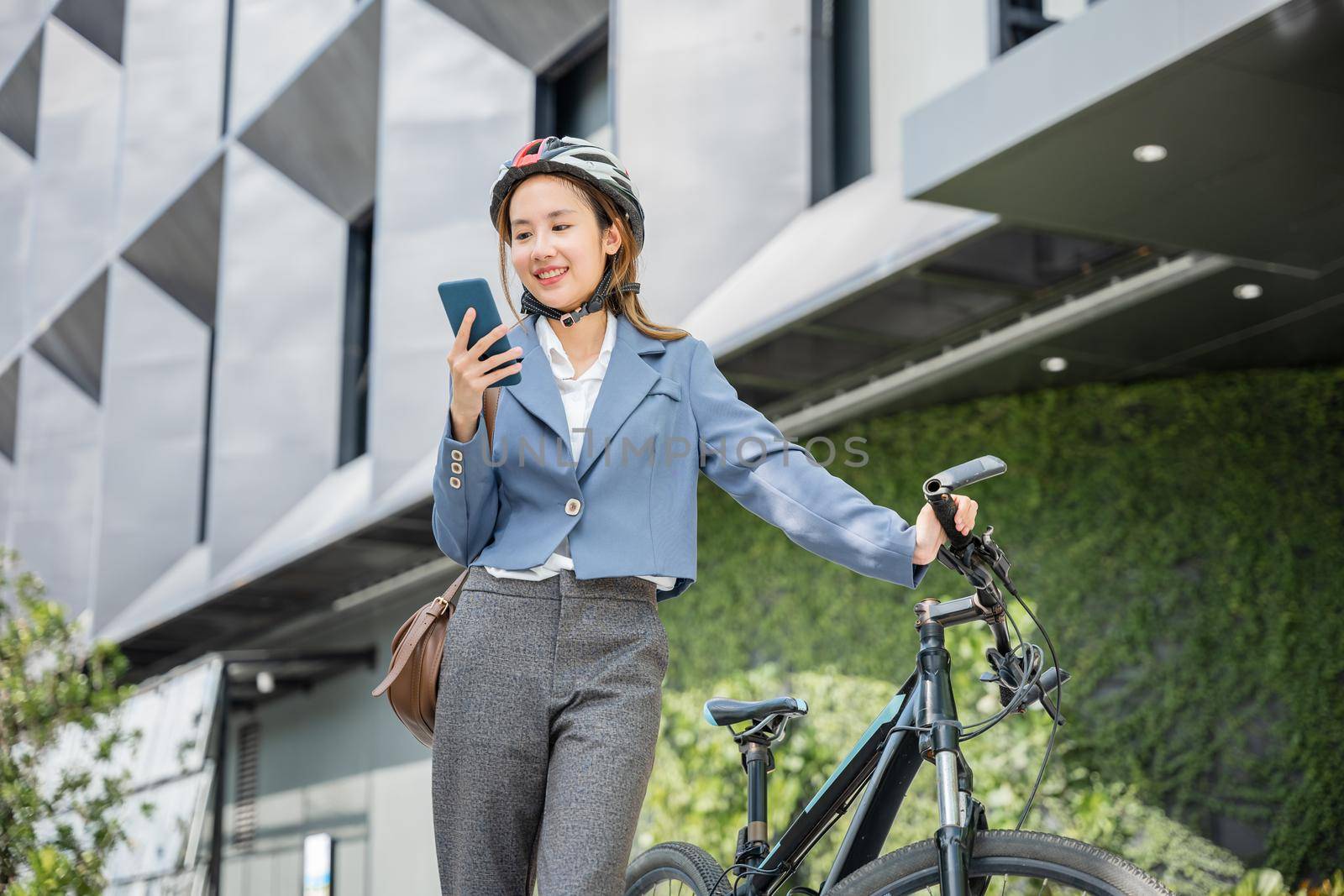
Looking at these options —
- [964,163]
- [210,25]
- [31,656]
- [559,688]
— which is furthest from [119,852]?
[559,688]

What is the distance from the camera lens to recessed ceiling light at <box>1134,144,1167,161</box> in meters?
5.40

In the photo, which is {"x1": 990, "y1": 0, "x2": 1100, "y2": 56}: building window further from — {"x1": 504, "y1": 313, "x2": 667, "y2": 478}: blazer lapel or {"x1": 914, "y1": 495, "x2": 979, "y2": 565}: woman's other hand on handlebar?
{"x1": 914, "y1": 495, "x2": 979, "y2": 565}: woman's other hand on handlebar

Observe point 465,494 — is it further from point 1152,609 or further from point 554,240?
point 1152,609

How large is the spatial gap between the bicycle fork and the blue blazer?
168 mm

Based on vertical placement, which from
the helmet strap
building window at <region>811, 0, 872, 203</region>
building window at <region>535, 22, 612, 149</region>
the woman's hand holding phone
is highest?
building window at <region>535, 22, 612, 149</region>

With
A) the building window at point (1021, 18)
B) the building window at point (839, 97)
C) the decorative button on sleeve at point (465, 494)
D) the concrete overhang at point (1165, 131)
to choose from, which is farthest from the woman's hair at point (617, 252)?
the building window at point (839, 97)

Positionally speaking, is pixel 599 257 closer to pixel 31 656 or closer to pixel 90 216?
pixel 31 656

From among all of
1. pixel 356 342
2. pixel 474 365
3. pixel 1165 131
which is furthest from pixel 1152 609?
pixel 356 342

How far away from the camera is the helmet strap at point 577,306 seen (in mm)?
2570

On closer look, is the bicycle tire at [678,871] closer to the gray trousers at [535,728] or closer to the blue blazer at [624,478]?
the gray trousers at [535,728]

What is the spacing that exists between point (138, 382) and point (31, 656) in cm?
424

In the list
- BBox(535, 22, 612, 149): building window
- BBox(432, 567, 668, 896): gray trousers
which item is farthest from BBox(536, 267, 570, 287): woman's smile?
BBox(535, 22, 612, 149): building window

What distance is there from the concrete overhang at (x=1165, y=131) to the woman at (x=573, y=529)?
9.42ft

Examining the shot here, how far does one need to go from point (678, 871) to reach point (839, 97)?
6903 millimetres
